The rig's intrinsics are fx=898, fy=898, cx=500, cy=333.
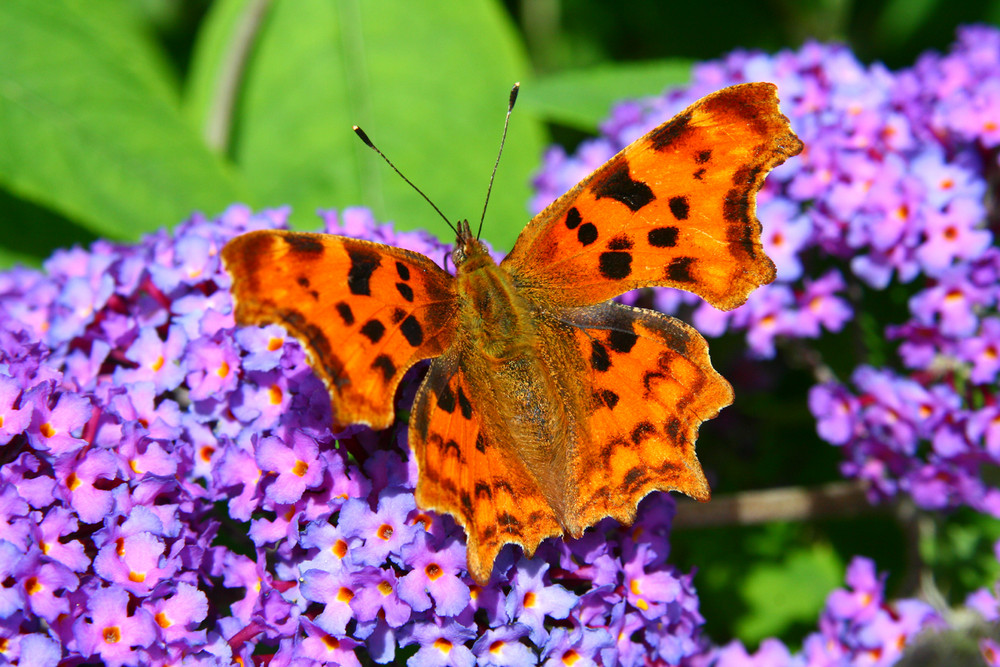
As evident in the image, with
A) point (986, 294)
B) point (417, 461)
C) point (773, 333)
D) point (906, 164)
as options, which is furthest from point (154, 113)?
point (986, 294)

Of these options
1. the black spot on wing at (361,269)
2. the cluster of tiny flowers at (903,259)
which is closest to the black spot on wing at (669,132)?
the black spot on wing at (361,269)

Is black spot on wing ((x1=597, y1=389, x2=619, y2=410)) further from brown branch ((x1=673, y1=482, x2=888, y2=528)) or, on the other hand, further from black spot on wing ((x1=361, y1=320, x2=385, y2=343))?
brown branch ((x1=673, y1=482, x2=888, y2=528))

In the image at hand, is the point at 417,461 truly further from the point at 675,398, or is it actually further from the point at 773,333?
the point at 773,333

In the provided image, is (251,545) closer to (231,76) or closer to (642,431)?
(642,431)

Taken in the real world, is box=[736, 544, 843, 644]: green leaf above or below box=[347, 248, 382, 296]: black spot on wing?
below

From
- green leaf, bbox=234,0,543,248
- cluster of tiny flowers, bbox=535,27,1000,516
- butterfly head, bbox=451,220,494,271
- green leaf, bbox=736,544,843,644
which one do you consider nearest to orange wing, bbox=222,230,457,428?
butterfly head, bbox=451,220,494,271

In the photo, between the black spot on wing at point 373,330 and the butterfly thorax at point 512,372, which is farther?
the butterfly thorax at point 512,372

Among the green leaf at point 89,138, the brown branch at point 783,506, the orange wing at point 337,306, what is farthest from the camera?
the brown branch at point 783,506

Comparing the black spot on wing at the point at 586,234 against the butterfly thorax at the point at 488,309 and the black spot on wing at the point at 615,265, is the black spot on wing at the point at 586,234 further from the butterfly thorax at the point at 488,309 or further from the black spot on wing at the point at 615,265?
the butterfly thorax at the point at 488,309
